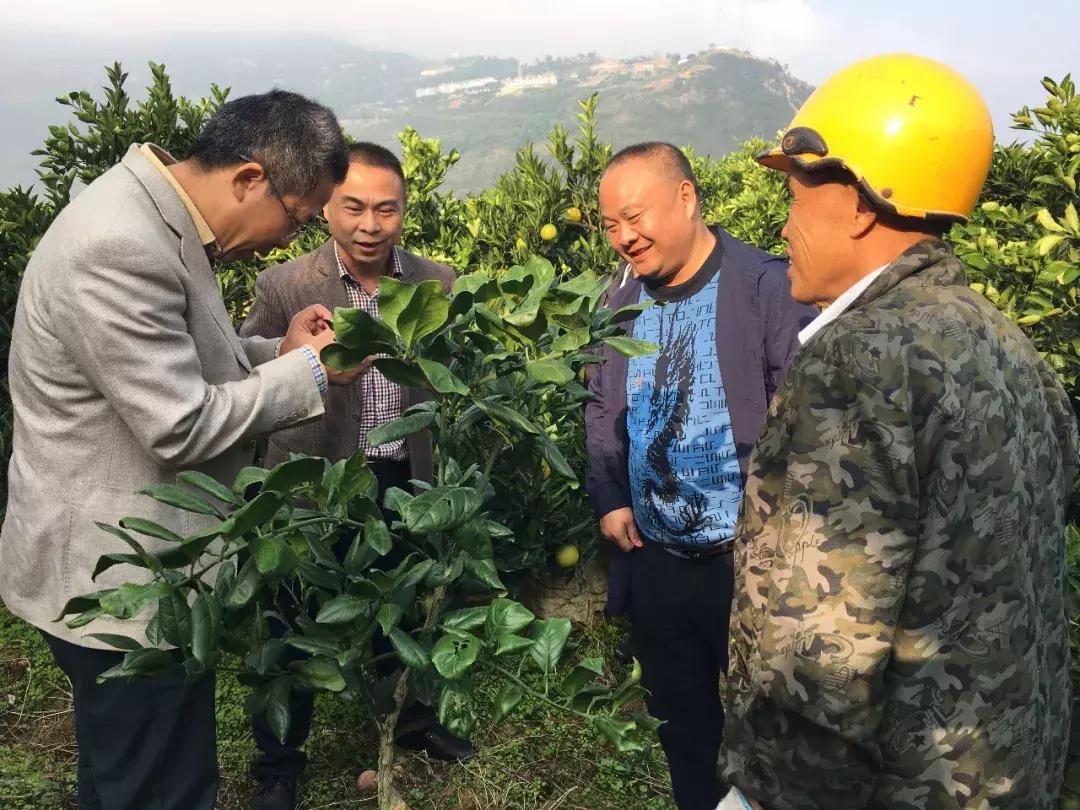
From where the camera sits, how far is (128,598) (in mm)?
1180

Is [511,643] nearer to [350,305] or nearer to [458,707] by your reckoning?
[458,707]

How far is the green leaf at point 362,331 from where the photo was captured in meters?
1.23

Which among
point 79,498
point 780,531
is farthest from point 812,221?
point 79,498

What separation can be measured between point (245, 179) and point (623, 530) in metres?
1.32

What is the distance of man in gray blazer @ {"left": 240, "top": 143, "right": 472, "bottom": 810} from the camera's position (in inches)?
102

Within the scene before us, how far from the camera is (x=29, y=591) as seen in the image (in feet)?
5.66

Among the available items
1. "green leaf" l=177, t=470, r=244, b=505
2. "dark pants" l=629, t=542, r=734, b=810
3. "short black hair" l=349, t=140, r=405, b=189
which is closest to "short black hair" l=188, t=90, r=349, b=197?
"green leaf" l=177, t=470, r=244, b=505

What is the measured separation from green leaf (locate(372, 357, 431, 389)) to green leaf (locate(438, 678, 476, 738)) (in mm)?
460

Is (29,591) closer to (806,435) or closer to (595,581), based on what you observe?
(806,435)

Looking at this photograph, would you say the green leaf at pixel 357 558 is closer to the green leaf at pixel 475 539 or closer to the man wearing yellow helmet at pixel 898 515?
the green leaf at pixel 475 539

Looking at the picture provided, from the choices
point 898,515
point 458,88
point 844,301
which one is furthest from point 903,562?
point 458,88

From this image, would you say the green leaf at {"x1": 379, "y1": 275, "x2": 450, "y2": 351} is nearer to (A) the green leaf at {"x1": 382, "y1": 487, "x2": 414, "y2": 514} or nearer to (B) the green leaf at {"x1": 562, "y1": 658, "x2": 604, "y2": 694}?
(A) the green leaf at {"x1": 382, "y1": 487, "x2": 414, "y2": 514}

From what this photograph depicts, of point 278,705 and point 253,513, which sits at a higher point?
point 253,513

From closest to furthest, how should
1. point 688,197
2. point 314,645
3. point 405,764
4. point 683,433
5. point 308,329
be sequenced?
point 314,645 < point 308,329 < point 683,433 < point 688,197 < point 405,764
